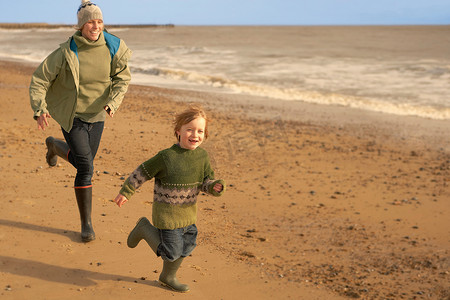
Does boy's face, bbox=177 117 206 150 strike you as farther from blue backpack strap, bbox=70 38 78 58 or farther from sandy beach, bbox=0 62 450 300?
blue backpack strap, bbox=70 38 78 58

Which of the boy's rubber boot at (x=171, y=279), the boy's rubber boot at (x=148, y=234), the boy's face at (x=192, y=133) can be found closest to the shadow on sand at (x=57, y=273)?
the boy's rubber boot at (x=171, y=279)

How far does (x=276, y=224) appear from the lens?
665 centimetres

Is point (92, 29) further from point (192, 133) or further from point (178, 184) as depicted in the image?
point (178, 184)

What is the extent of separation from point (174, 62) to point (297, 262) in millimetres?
25720

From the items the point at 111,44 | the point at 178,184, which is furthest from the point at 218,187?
the point at 111,44

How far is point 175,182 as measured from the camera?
3682 millimetres

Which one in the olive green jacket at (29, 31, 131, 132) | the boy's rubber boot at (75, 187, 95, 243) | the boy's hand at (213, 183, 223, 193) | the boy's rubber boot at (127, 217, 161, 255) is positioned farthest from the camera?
the boy's rubber boot at (75, 187, 95, 243)

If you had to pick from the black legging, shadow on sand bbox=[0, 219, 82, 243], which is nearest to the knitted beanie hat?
the black legging

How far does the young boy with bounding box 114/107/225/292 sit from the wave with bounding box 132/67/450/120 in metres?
13.2

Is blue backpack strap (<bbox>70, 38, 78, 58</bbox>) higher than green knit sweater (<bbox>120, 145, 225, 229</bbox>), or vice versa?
blue backpack strap (<bbox>70, 38, 78, 58</bbox>)

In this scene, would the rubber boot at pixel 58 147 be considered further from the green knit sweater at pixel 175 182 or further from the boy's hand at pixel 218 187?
the boy's hand at pixel 218 187

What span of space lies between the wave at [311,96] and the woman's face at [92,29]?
13067 mm

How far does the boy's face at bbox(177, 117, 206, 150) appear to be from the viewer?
3.58 m

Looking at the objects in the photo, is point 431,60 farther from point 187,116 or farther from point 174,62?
point 187,116
